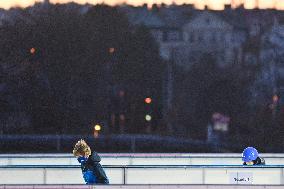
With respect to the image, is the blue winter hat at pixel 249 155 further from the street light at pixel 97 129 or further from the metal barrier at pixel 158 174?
the street light at pixel 97 129

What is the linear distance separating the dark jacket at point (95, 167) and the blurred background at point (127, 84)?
33974mm

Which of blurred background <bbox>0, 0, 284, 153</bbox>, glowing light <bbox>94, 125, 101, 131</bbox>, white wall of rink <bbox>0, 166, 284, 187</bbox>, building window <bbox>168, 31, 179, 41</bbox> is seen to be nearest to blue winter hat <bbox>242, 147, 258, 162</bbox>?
white wall of rink <bbox>0, 166, 284, 187</bbox>

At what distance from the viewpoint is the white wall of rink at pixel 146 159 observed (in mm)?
13695

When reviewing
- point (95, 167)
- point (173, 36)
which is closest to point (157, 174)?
point (95, 167)

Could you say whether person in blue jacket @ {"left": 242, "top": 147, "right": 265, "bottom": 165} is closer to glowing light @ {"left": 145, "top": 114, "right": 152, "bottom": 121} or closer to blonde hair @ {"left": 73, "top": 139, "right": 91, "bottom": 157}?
blonde hair @ {"left": 73, "top": 139, "right": 91, "bottom": 157}

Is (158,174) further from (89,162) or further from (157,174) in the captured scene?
(89,162)

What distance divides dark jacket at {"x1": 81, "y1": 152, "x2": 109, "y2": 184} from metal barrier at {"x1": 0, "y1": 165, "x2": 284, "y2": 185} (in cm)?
173

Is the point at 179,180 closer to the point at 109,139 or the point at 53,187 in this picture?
the point at 53,187

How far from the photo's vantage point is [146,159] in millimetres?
13984

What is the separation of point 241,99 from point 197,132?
16.4ft

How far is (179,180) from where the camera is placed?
11.2 m

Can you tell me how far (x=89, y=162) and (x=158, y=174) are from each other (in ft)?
7.75

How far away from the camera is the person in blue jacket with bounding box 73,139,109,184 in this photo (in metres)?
8.73

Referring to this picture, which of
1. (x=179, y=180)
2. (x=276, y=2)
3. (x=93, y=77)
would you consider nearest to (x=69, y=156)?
(x=179, y=180)
